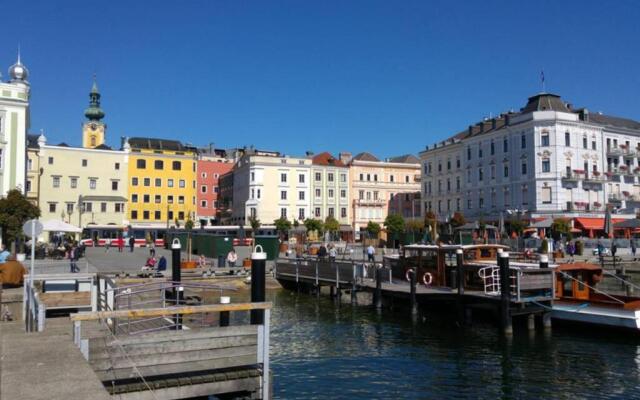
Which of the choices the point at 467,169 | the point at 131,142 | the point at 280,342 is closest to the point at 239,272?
the point at 280,342

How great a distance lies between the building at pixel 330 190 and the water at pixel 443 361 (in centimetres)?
6186

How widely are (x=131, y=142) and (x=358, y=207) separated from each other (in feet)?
125

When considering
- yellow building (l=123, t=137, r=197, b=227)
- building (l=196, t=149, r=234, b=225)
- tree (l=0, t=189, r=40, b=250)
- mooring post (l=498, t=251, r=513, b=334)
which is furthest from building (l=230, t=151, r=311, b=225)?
mooring post (l=498, t=251, r=513, b=334)

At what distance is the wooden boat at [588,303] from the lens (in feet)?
59.5

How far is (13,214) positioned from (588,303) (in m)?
35.8

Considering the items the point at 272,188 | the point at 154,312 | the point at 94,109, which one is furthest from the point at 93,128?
the point at 154,312

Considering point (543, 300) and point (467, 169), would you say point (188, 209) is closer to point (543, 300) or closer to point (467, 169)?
point (467, 169)

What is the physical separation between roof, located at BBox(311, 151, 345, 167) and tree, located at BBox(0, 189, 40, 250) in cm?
5100

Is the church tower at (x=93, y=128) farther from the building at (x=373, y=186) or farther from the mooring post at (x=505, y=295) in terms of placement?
the mooring post at (x=505, y=295)

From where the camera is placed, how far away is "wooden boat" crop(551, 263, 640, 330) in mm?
18125

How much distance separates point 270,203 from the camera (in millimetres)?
80438

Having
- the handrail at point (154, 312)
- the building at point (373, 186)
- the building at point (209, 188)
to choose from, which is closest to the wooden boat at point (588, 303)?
the handrail at point (154, 312)

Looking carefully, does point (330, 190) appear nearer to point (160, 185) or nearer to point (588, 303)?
A: point (160, 185)

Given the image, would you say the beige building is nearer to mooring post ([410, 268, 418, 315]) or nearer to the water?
the water
